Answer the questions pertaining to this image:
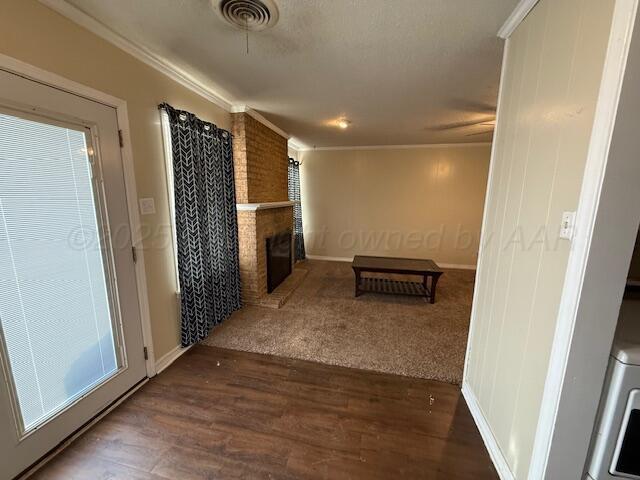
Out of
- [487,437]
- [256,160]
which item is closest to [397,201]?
[256,160]

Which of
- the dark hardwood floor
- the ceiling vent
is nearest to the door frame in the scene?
the dark hardwood floor

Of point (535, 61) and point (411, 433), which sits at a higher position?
point (535, 61)

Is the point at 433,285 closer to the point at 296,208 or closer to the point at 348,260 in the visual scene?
the point at 348,260

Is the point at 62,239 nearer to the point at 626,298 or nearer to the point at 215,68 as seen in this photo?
the point at 215,68

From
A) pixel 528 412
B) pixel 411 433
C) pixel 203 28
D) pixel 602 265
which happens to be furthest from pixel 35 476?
pixel 602 265

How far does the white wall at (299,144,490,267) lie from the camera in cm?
486

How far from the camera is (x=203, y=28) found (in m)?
1.50

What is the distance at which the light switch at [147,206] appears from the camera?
1.88m

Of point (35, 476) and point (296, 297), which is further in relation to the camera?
point (296, 297)

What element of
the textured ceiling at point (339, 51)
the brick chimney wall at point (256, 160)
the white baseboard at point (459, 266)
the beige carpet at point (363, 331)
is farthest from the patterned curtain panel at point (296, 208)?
the white baseboard at point (459, 266)

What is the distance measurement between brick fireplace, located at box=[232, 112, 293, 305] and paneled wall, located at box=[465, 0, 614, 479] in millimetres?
2323

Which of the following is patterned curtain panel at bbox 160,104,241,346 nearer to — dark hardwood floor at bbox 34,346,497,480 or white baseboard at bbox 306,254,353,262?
dark hardwood floor at bbox 34,346,497,480

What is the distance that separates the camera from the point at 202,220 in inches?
92.9

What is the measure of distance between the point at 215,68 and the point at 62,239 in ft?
5.07
